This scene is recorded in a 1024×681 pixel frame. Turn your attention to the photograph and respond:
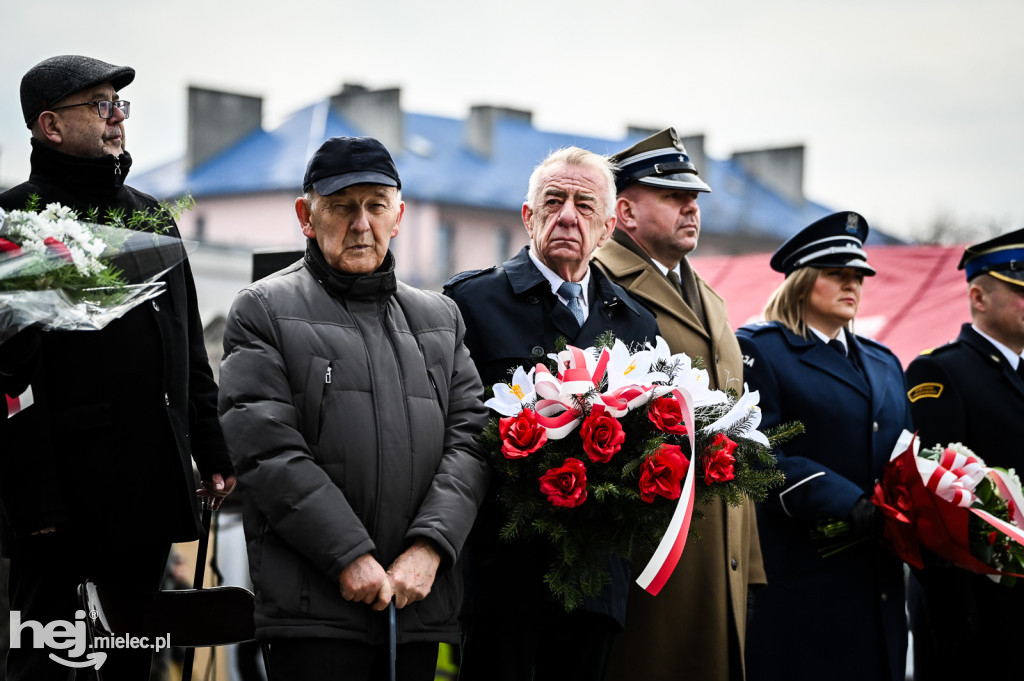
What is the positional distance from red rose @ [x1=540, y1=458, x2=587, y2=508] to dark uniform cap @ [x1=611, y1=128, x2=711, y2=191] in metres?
1.71

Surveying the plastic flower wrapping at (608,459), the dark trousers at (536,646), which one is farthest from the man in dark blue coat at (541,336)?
the plastic flower wrapping at (608,459)

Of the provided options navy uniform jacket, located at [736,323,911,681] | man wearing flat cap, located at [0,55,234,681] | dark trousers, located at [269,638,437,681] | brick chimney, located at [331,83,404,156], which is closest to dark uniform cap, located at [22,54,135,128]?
man wearing flat cap, located at [0,55,234,681]

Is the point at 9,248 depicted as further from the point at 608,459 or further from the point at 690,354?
the point at 690,354

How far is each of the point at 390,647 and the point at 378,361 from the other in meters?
0.79

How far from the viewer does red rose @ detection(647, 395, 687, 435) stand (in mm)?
3396

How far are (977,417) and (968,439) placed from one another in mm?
111

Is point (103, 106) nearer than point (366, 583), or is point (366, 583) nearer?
point (366, 583)

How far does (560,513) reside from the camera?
3369 millimetres

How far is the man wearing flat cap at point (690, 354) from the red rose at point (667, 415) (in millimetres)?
903

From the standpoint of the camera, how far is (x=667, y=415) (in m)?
3.41

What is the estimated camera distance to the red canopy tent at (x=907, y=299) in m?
7.91

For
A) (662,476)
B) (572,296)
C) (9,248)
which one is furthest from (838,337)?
(9,248)

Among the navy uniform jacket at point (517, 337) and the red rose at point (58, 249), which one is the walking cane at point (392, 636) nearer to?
the navy uniform jacket at point (517, 337)

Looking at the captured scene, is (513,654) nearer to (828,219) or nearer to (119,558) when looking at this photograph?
(119,558)
